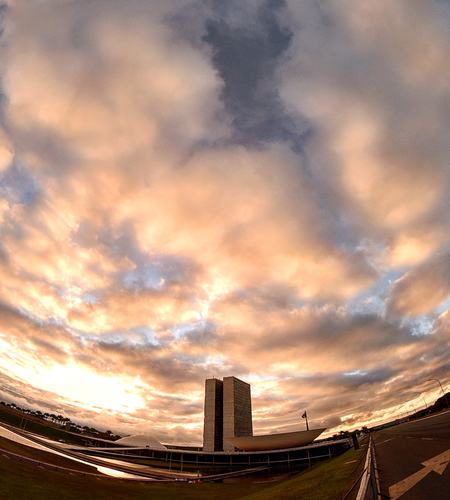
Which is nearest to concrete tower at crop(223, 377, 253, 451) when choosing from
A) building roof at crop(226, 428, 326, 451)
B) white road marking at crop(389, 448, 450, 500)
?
building roof at crop(226, 428, 326, 451)

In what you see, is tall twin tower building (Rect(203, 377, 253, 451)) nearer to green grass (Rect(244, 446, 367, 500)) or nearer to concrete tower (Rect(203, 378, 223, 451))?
concrete tower (Rect(203, 378, 223, 451))

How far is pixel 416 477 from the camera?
545 inches

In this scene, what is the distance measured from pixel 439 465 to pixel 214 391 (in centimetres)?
16122

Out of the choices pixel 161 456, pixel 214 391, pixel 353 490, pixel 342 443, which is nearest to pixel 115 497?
pixel 353 490

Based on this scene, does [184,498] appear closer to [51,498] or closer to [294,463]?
[51,498]

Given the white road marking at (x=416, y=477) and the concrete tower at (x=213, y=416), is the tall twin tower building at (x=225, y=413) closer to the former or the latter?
the concrete tower at (x=213, y=416)

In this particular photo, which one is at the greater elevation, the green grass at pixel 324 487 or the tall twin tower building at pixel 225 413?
the tall twin tower building at pixel 225 413

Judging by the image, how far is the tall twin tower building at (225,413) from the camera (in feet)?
491

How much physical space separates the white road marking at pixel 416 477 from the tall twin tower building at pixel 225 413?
152317mm

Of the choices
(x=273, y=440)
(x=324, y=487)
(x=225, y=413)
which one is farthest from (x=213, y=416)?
(x=324, y=487)

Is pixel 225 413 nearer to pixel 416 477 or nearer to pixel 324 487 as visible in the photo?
pixel 324 487

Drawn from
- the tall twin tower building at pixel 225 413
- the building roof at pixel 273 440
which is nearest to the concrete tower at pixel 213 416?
the tall twin tower building at pixel 225 413

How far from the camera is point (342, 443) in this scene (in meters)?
102

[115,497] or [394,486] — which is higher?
[394,486]
